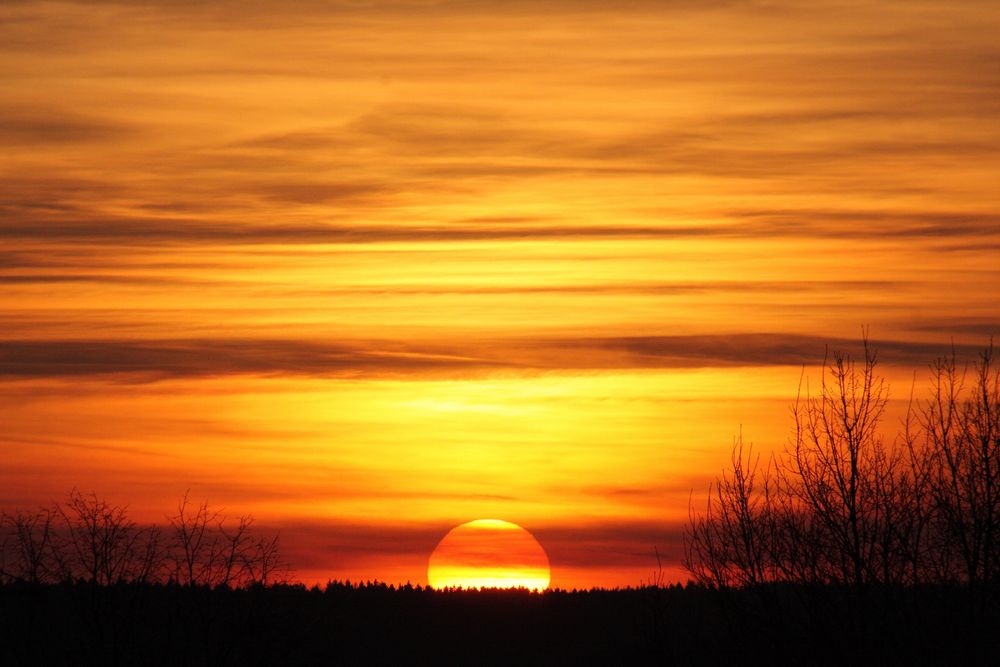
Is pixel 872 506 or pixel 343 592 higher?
pixel 343 592

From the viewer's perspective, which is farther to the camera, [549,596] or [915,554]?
[549,596]

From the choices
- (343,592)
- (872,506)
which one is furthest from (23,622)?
(343,592)

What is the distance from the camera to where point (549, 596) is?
351ft

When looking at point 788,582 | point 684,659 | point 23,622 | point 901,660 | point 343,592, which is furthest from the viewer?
point 343,592

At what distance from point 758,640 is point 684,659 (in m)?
21.1

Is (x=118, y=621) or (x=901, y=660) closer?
(x=901, y=660)

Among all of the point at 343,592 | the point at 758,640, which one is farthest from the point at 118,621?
the point at 343,592

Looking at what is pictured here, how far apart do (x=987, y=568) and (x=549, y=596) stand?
82400 millimetres

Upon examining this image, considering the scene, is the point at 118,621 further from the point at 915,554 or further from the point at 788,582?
the point at 915,554

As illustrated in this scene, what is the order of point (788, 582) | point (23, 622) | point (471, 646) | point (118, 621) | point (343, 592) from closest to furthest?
point (788, 582) → point (118, 621) → point (23, 622) → point (471, 646) → point (343, 592)

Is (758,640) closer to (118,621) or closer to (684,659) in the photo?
(118,621)

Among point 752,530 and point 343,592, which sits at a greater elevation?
point 343,592

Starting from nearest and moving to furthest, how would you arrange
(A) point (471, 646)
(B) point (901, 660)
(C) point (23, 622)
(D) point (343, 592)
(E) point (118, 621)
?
(B) point (901, 660), (E) point (118, 621), (C) point (23, 622), (A) point (471, 646), (D) point (343, 592)

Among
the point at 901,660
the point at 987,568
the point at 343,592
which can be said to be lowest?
the point at 901,660
